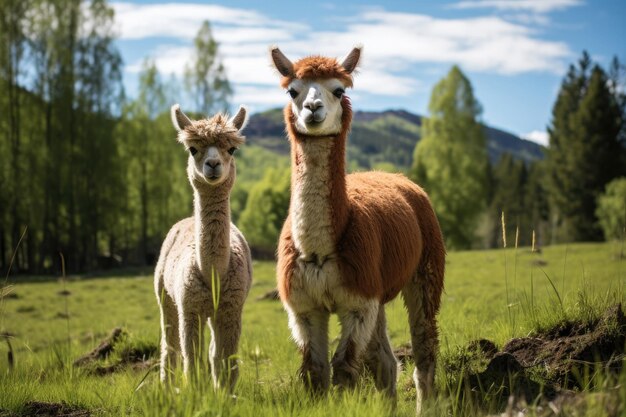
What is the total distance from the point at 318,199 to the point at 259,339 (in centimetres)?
504

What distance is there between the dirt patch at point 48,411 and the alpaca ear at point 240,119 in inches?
115

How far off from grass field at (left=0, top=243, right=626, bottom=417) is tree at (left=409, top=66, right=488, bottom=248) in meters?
22.5

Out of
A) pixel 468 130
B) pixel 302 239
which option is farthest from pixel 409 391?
pixel 468 130

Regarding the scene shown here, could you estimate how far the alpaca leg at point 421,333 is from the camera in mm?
5738

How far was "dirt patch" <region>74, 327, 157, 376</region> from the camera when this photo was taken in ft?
26.1

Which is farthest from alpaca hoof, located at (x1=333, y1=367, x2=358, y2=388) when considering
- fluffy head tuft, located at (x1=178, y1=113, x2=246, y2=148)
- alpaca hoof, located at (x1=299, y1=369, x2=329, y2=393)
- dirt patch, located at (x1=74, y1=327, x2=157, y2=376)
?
dirt patch, located at (x1=74, y1=327, x2=157, y2=376)

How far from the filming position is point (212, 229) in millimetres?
5887

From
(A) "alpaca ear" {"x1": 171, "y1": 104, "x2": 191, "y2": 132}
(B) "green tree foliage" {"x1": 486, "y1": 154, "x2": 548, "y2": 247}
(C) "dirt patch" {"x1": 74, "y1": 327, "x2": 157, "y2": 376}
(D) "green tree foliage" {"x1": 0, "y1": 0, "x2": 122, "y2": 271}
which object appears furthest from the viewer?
(B) "green tree foliage" {"x1": 486, "y1": 154, "x2": 548, "y2": 247}

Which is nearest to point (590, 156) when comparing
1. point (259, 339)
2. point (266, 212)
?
point (266, 212)

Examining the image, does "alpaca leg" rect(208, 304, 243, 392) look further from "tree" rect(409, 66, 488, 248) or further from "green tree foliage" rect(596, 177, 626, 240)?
"tree" rect(409, 66, 488, 248)

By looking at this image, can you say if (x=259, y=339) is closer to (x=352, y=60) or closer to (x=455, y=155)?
(x=352, y=60)

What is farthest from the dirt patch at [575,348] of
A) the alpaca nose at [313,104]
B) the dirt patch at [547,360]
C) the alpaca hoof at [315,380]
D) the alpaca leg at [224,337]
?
the alpaca nose at [313,104]

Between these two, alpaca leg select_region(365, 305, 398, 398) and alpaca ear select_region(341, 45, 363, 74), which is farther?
→ alpaca leg select_region(365, 305, 398, 398)

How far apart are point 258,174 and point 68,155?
393ft
